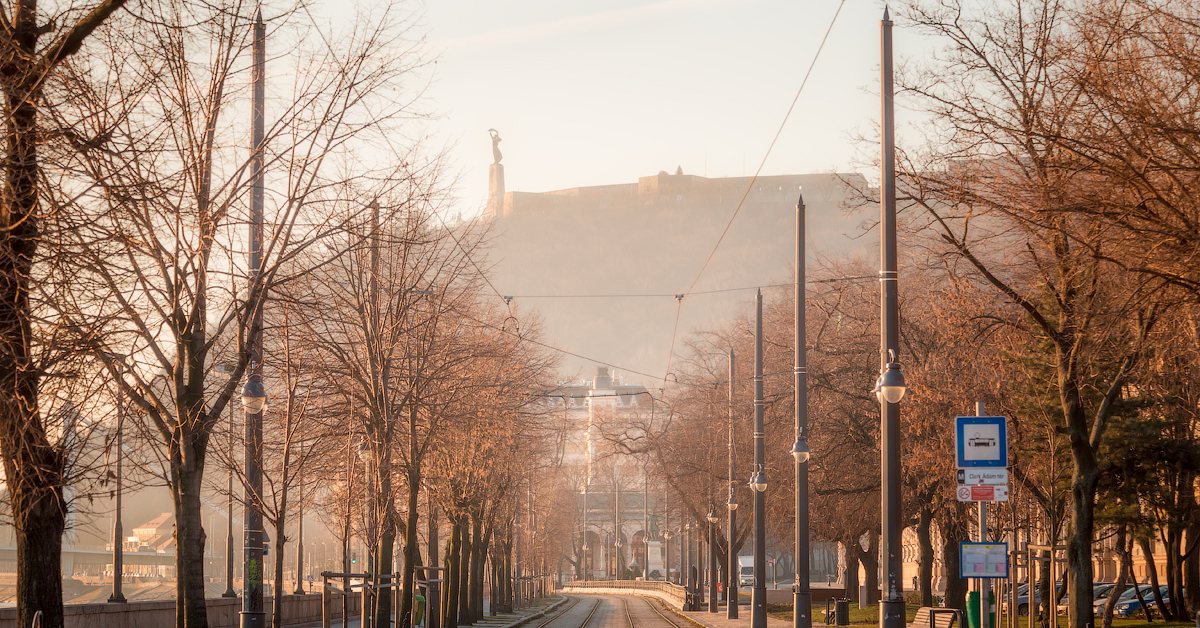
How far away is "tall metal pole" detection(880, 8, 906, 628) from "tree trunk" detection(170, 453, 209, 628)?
26.6 feet

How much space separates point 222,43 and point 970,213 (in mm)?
10412

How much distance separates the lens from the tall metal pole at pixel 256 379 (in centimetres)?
1385

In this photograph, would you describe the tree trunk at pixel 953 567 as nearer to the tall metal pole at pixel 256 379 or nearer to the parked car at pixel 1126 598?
the parked car at pixel 1126 598

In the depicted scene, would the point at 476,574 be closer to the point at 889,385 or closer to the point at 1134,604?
the point at 1134,604

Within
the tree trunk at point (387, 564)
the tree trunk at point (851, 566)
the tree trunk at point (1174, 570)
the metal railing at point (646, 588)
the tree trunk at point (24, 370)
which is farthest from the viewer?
the metal railing at point (646, 588)

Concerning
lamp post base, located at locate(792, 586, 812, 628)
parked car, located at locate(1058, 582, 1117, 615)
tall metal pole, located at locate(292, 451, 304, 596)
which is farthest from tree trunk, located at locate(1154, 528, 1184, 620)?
tall metal pole, located at locate(292, 451, 304, 596)

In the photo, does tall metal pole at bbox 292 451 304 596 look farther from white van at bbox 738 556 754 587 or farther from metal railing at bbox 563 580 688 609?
white van at bbox 738 556 754 587

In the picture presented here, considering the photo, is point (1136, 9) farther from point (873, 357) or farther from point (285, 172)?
point (873, 357)

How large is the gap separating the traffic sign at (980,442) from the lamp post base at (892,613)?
2.16 metres

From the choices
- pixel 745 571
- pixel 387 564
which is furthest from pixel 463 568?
pixel 745 571

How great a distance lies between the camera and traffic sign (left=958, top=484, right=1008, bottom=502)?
1492 centimetres

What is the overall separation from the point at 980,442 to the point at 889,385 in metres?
1.68

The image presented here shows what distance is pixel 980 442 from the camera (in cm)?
1536

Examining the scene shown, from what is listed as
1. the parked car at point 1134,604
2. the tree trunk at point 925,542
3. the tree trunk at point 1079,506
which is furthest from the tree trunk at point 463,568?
the parked car at point 1134,604
